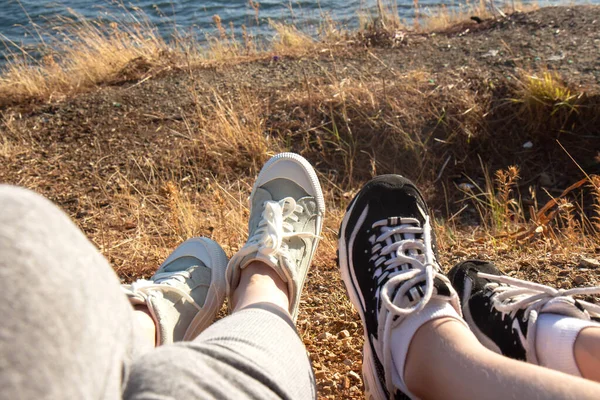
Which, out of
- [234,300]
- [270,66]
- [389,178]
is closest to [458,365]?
[234,300]

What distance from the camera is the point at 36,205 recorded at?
77cm

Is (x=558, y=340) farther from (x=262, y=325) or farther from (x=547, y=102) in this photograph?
(x=547, y=102)

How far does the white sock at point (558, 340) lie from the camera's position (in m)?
1.28

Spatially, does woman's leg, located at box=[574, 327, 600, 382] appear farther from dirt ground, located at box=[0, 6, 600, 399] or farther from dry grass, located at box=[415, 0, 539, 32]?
dry grass, located at box=[415, 0, 539, 32]

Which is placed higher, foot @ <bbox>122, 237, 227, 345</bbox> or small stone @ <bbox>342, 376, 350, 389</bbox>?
foot @ <bbox>122, 237, 227, 345</bbox>

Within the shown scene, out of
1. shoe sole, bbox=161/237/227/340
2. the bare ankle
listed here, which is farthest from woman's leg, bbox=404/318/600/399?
shoe sole, bbox=161/237/227/340

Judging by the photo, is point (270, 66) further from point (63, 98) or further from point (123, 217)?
point (123, 217)

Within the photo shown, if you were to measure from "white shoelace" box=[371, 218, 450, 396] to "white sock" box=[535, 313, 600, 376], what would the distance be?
0.88 ft

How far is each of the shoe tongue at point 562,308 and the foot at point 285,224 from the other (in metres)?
0.72

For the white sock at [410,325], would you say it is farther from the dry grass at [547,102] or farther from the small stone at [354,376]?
the dry grass at [547,102]

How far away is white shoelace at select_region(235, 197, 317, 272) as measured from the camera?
176 centimetres

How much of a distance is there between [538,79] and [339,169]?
4.53ft

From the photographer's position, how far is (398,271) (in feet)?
5.32

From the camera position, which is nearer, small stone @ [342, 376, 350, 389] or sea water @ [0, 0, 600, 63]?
small stone @ [342, 376, 350, 389]
